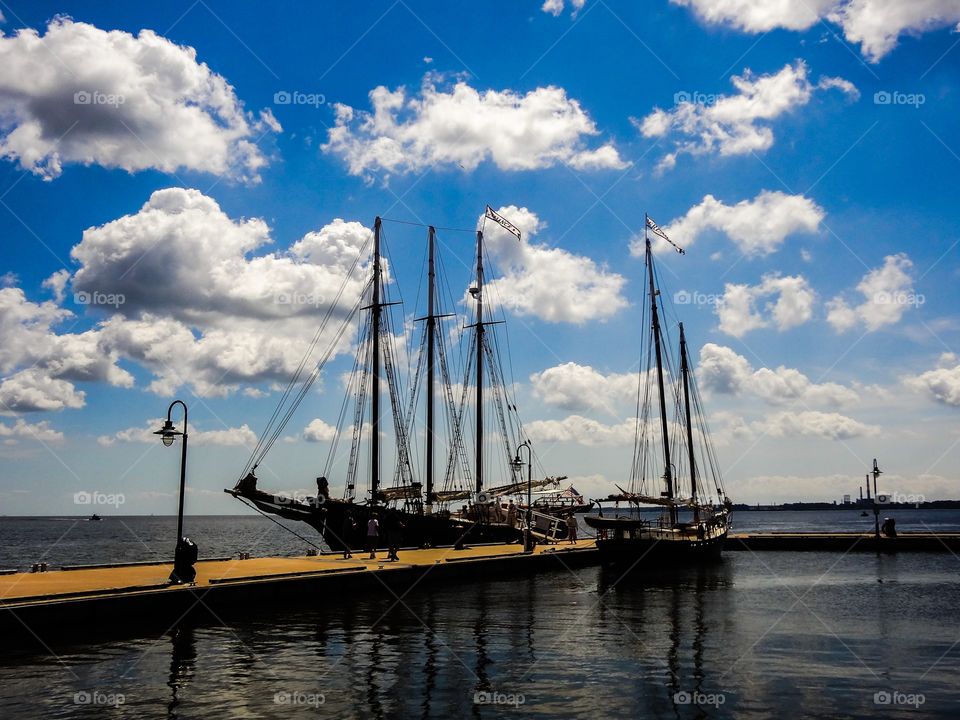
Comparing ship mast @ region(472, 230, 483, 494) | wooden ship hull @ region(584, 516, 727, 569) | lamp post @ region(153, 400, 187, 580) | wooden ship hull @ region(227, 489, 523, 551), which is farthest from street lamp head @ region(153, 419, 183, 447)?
ship mast @ region(472, 230, 483, 494)

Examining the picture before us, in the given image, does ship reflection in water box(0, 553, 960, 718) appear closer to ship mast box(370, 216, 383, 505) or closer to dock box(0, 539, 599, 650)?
dock box(0, 539, 599, 650)

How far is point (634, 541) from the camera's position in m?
52.9

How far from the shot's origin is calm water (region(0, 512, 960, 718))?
16.8 m

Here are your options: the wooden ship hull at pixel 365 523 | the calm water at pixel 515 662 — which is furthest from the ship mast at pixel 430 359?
the calm water at pixel 515 662

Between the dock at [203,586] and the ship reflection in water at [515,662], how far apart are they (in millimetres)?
1001

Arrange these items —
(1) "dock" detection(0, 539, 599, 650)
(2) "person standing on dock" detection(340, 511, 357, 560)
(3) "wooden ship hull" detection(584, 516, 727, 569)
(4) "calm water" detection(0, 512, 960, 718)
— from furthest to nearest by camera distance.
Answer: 1. (2) "person standing on dock" detection(340, 511, 357, 560)
2. (3) "wooden ship hull" detection(584, 516, 727, 569)
3. (1) "dock" detection(0, 539, 599, 650)
4. (4) "calm water" detection(0, 512, 960, 718)

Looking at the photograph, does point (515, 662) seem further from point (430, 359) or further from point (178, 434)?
point (430, 359)

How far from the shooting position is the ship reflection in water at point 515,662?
16.8 metres

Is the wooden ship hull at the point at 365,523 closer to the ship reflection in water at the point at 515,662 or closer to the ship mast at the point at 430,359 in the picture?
the ship mast at the point at 430,359

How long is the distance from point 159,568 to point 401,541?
27378mm

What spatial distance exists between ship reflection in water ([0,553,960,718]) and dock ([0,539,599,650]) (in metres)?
1.00

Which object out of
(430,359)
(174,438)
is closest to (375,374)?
(430,359)

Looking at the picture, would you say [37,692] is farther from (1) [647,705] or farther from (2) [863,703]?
(2) [863,703]

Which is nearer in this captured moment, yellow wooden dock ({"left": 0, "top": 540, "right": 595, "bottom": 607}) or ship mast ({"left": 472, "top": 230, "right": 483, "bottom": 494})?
yellow wooden dock ({"left": 0, "top": 540, "right": 595, "bottom": 607})
